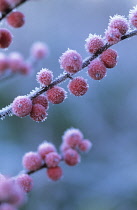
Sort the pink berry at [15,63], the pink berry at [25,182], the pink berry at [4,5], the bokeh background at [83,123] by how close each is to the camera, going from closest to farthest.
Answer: the pink berry at [15,63], the pink berry at [4,5], the pink berry at [25,182], the bokeh background at [83,123]

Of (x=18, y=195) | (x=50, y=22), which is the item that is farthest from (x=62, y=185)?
(x=50, y=22)

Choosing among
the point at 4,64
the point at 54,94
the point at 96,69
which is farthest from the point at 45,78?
the point at 4,64

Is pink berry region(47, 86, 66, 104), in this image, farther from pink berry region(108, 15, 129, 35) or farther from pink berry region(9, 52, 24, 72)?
pink berry region(9, 52, 24, 72)

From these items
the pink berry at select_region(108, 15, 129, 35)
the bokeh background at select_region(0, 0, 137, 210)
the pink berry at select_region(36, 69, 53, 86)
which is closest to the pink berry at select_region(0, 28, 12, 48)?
the pink berry at select_region(36, 69, 53, 86)

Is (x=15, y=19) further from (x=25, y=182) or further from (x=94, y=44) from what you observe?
(x=25, y=182)

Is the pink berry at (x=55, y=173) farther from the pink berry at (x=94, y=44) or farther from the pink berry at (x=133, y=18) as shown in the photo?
the pink berry at (x=133, y=18)

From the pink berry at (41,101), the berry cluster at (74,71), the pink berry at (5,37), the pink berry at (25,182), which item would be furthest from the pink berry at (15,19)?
the pink berry at (25,182)
